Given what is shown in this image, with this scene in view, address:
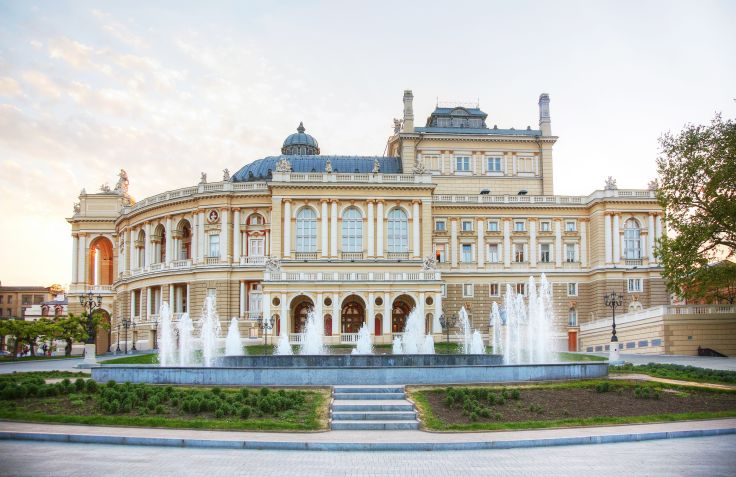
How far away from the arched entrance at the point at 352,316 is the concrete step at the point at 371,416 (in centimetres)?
5320

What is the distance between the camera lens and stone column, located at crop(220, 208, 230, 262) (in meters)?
84.9

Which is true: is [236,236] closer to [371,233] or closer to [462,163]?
[371,233]

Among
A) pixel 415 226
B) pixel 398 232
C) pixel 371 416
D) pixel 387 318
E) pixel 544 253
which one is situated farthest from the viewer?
pixel 544 253

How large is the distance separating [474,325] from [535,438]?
206 feet

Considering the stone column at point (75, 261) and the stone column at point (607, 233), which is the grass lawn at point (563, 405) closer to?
the stone column at point (607, 233)

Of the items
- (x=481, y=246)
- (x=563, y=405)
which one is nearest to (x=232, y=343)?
(x=481, y=246)

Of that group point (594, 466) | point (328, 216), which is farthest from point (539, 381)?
point (328, 216)

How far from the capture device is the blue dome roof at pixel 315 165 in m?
91.8

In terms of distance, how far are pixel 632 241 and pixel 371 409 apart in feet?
215

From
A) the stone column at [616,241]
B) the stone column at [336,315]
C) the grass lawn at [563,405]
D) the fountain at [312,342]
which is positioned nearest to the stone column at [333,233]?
the stone column at [336,315]

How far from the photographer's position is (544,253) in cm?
8881

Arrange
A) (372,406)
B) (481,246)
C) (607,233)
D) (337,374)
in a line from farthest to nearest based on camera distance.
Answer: (481,246)
(607,233)
(337,374)
(372,406)

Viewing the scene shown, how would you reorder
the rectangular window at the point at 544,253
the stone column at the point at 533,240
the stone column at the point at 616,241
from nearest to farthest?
1. the stone column at the point at 616,241
2. the stone column at the point at 533,240
3. the rectangular window at the point at 544,253

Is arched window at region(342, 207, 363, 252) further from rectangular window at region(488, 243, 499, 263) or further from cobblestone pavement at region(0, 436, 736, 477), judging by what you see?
cobblestone pavement at region(0, 436, 736, 477)
